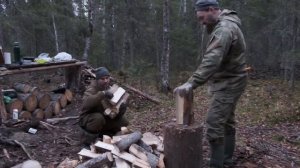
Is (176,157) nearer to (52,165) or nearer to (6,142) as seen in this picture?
(52,165)

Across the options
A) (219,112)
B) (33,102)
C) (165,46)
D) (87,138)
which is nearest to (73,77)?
(33,102)

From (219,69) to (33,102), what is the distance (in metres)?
6.12

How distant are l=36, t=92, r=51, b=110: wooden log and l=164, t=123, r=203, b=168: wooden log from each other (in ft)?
19.2

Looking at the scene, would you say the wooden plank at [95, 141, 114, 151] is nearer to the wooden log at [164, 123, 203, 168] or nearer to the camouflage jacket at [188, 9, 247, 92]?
the wooden log at [164, 123, 203, 168]

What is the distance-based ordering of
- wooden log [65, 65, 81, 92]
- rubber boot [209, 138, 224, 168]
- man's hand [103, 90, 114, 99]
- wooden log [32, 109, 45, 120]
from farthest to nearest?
1. wooden log [65, 65, 81, 92]
2. wooden log [32, 109, 45, 120]
3. man's hand [103, 90, 114, 99]
4. rubber boot [209, 138, 224, 168]

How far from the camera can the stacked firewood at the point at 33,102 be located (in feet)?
29.3

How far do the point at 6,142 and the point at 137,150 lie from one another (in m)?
2.84

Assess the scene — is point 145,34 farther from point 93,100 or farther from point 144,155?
point 144,155

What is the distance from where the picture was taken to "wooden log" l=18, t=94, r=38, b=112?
9.14 m

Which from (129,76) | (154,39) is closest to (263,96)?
(129,76)

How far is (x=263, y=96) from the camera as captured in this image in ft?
43.6

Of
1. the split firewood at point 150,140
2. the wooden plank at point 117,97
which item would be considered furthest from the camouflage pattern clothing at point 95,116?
the split firewood at point 150,140

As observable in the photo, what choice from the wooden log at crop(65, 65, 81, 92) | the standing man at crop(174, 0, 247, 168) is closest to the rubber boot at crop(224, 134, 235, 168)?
the standing man at crop(174, 0, 247, 168)

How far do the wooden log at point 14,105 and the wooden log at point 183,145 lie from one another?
5514 millimetres
